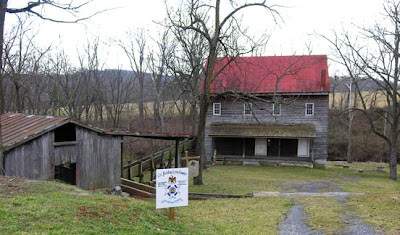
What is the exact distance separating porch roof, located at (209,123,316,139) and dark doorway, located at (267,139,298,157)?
2016 millimetres

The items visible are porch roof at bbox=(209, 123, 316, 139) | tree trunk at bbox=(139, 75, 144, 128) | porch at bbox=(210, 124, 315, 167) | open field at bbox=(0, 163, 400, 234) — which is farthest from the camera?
tree trunk at bbox=(139, 75, 144, 128)

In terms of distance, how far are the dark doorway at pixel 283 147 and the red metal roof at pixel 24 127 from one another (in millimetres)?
23502

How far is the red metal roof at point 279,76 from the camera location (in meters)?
32.3

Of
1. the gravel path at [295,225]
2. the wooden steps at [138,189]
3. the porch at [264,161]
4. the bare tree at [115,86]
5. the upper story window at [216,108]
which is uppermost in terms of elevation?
the bare tree at [115,86]

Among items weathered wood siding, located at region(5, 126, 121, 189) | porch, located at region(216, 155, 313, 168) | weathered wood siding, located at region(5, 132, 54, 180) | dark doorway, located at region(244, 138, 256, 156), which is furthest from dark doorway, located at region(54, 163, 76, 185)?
dark doorway, located at region(244, 138, 256, 156)

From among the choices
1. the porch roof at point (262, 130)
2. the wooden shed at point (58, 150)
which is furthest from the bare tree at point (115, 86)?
the wooden shed at point (58, 150)

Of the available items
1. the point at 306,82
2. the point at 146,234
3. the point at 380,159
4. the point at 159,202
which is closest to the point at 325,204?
the point at 159,202

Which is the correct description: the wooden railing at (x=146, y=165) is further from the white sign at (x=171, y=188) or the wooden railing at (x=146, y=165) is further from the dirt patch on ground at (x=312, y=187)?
the white sign at (x=171, y=188)

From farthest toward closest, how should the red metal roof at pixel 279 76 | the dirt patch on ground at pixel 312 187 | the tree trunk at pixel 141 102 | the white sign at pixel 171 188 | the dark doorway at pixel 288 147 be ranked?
the tree trunk at pixel 141 102, the dark doorway at pixel 288 147, the red metal roof at pixel 279 76, the dirt patch on ground at pixel 312 187, the white sign at pixel 171 188

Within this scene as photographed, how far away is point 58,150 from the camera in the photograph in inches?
550

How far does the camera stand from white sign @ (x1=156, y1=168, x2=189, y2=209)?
8477 millimetres

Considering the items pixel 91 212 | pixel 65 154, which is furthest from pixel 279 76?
pixel 91 212

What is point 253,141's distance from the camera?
3466cm

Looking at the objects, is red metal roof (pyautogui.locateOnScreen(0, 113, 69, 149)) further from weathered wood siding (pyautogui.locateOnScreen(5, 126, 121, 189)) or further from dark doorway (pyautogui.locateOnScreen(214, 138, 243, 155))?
dark doorway (pyautogui.locateOnScreen(214, 138, 243, 155))
